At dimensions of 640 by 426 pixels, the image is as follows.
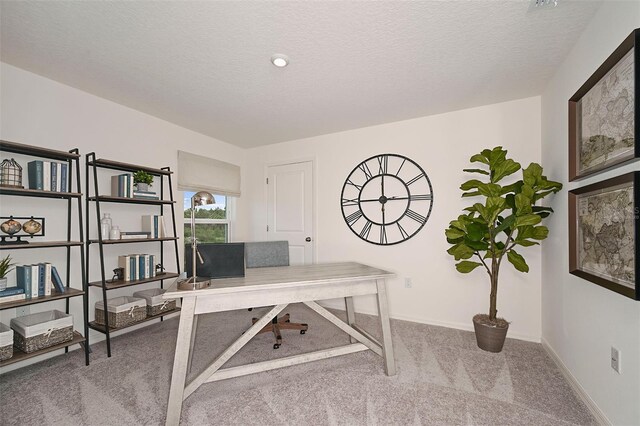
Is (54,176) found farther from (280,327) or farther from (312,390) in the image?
(312,390)

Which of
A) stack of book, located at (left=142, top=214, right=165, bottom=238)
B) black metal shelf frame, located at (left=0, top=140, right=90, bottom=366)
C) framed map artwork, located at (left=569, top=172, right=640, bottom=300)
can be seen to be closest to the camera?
framed map artwork, located at (left=569, top=172, right=640, bottom=300)

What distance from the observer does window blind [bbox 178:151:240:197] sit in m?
3.56

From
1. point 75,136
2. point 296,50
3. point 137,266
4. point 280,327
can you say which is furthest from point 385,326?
point 75,136

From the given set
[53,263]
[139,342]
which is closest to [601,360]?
[139,342]

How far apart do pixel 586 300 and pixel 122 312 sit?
143 inches

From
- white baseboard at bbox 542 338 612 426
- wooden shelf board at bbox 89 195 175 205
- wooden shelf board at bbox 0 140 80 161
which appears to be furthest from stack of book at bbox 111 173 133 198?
white baseboard at bbox 542 338 612 426

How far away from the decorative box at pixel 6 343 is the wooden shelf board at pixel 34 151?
1.31m

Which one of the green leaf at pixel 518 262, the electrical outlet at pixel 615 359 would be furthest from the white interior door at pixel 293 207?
the electrical outlet at pixel 615 359

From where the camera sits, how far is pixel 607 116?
155 cm

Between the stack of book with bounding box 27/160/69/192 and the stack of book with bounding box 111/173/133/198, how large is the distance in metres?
0.44

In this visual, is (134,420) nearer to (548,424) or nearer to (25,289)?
(25,289)

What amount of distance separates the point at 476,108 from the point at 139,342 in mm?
4190

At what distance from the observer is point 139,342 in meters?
2.67

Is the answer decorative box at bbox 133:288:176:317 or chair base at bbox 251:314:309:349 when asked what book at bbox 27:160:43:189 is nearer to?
decorative box at bbox 133:288:176:317
